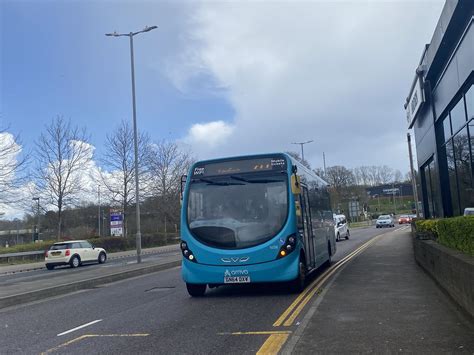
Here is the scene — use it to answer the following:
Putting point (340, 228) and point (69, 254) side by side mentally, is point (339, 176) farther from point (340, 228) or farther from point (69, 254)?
point (69, 254)

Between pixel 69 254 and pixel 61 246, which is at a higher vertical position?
pixel 61 246

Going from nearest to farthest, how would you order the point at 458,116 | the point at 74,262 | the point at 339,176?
the point at 458,116 → the point at 74,262 → the point at 339,176

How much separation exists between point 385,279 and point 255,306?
15.1 feet

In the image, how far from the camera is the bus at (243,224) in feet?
32.8

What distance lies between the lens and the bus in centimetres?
998

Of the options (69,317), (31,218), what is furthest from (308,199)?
(31,218)

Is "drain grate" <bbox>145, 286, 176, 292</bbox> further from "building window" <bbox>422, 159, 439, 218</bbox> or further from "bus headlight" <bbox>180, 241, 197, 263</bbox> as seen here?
"building window" <bbox>422, 159, 439, 218</bbox>

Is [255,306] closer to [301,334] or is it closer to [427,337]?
[301,334]

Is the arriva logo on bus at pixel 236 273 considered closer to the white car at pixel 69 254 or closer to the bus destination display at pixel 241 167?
the bus destination display at pixel 241 167

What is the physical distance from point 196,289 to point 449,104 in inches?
468

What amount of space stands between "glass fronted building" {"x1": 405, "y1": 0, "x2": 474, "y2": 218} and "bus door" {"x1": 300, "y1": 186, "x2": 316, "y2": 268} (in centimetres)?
583

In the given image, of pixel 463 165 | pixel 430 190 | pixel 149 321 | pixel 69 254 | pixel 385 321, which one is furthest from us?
pixel 69 254

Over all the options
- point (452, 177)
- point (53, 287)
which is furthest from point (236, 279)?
point (452, 177)

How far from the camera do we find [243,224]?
10.3m
